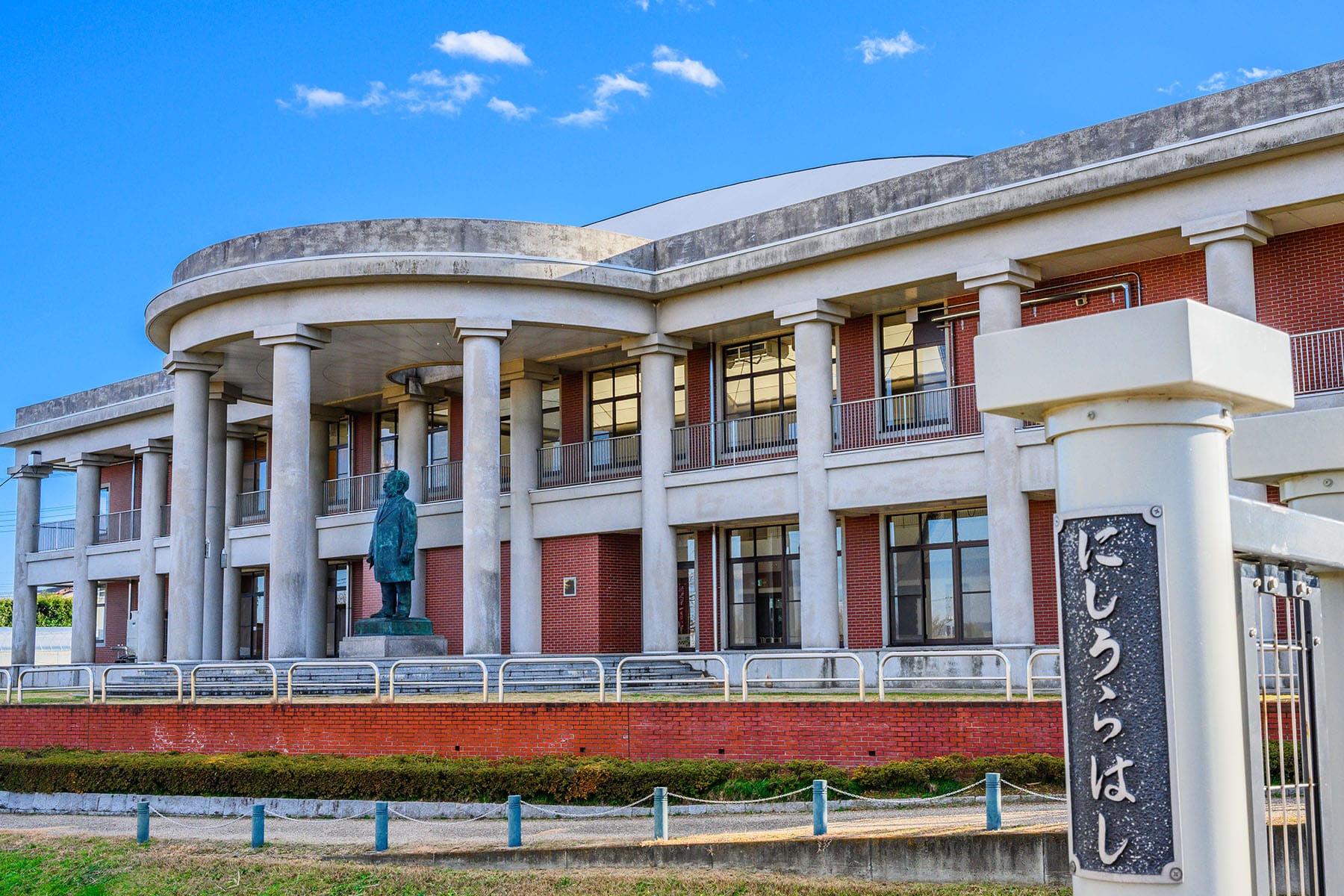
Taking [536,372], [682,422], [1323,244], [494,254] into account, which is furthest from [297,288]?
[1323,244]

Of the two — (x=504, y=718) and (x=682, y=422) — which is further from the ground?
(x=682, y=422)

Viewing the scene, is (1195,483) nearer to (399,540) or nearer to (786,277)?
(786,277)

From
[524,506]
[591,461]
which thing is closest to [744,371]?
[591,461]

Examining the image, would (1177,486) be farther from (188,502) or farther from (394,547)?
(188,502)

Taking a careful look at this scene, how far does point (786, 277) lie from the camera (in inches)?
999

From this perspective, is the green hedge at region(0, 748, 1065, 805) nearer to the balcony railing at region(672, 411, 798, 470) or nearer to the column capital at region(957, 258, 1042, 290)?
the column capital at region(957, 258, 1042, 290)

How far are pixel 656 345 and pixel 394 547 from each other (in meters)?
6.40

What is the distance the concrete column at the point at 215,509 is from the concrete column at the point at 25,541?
37.8 feet

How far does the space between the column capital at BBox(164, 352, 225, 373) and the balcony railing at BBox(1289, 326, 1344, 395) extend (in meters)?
20.4

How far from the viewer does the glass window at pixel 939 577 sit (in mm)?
25422

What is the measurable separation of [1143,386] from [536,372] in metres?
27.8

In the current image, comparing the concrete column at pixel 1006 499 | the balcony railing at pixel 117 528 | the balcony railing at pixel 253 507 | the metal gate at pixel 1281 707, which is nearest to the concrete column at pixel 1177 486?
the metal gate at pixel 1281 707

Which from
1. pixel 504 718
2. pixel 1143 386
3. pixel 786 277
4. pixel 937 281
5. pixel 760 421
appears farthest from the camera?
pixel 760 421

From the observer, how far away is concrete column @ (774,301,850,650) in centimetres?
2464
